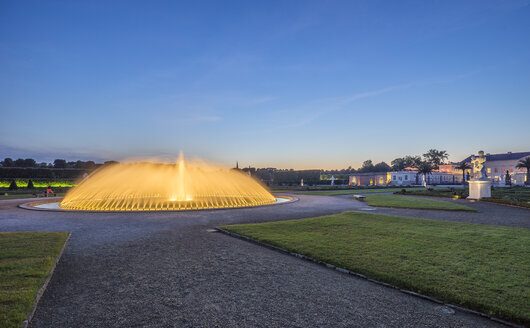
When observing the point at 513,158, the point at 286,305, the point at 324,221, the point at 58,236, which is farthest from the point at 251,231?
the point at 513,158

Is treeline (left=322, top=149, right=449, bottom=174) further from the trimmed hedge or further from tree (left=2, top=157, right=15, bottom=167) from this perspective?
tree (left=2, top=157, right=15, bottom=167)

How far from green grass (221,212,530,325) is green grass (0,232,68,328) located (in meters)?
7.29

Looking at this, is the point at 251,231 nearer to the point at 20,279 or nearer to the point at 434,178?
the point at 20,279

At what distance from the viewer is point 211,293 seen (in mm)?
6512

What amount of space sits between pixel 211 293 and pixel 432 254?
24.4 ft

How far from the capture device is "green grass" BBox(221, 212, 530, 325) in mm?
6309

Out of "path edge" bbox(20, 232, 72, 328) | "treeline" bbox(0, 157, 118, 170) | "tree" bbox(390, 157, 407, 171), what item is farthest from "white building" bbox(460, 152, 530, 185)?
"treeline" bbox(0, 157, 118, 170)

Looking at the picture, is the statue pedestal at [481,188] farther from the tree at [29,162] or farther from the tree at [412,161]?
the tree at [29,162]

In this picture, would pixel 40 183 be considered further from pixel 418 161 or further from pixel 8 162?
pixel 418 161

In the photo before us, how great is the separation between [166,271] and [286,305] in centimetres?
392

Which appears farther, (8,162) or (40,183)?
(8,162)

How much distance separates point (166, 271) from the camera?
8016 millimetres

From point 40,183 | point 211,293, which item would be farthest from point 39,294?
point 40,183

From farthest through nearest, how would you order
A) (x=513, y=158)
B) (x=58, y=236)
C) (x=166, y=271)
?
(x=513, y=158)
(x=58, y=236)
(x=166, y=271)
